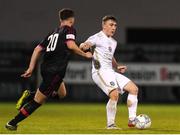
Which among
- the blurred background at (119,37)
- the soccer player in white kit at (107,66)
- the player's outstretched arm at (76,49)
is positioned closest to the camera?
the player's outstretched arm at (76,49)

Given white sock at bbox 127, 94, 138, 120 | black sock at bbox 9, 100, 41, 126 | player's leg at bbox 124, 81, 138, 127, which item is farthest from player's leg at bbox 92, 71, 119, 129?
black sock at bbox 9, 100, 41, 126

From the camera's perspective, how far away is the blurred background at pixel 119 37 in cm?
2350

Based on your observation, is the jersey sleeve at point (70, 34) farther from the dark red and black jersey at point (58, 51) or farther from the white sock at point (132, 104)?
the white sock at point (132, 104)

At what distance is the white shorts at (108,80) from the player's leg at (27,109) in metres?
1.13

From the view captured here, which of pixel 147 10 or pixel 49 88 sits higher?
pixel 147 10

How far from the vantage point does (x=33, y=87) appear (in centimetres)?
2312

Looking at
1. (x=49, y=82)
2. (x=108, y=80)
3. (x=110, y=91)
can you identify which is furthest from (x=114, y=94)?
(x=49, y=82)

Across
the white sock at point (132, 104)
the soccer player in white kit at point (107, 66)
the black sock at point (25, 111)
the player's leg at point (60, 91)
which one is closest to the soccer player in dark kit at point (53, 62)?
the black sock at point (25, 111)

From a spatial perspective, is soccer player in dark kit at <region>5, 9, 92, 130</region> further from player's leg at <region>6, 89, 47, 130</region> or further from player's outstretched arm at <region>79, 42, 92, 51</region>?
player's outstretched arm at <region>79, 42, 92, 51</region>

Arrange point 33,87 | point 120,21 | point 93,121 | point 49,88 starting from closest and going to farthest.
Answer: point 49,88
point 93,121
point 33,87
point 120,21

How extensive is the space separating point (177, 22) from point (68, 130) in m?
17.2

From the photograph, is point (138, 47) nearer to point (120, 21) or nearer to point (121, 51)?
point (121, 51)

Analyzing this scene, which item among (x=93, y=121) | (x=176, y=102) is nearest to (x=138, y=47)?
(x=176, y=102)

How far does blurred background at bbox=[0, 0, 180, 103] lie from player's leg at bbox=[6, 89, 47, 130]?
12.2 metres
